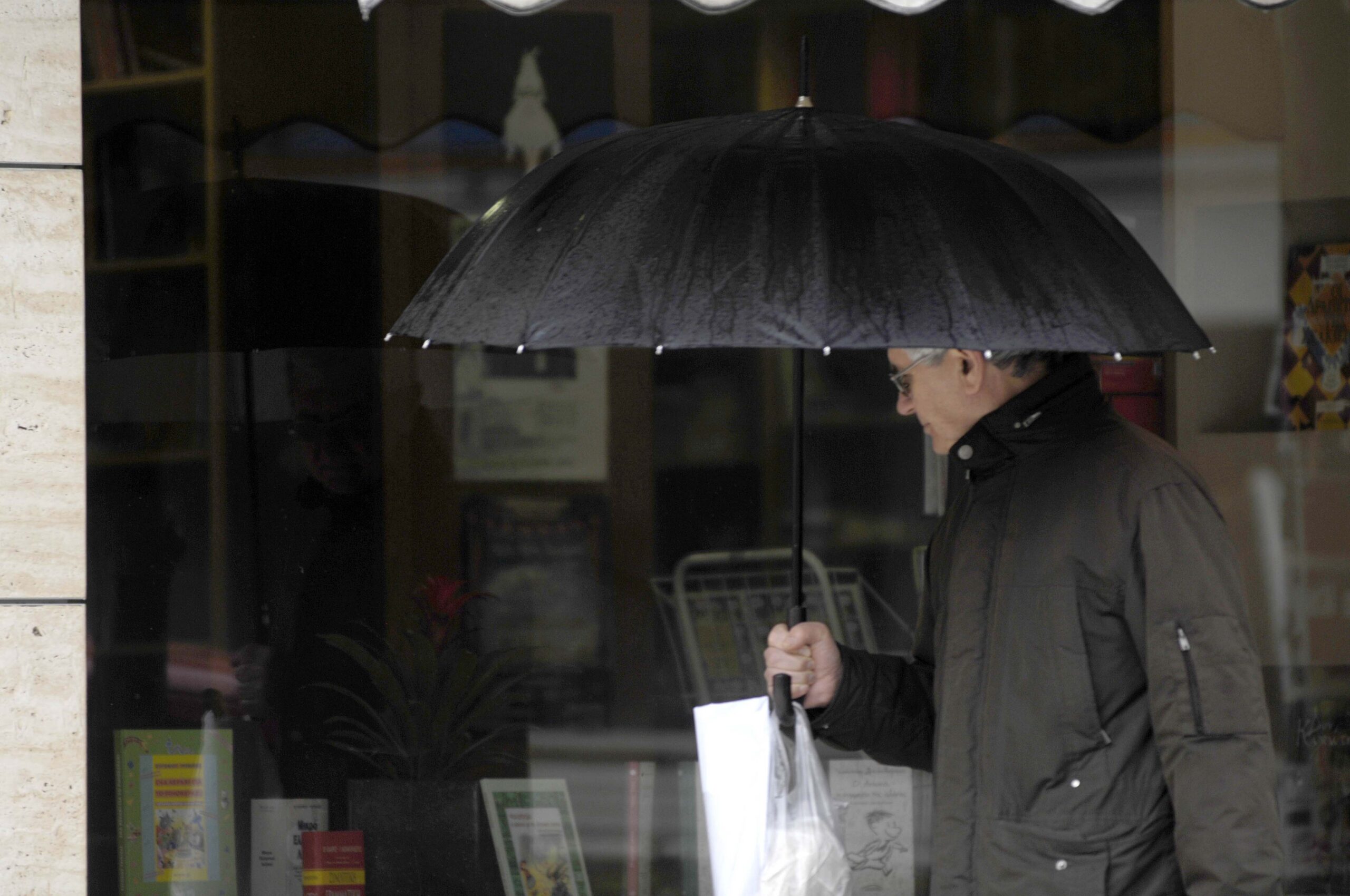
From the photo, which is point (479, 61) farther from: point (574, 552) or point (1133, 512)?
point (1133, 512)

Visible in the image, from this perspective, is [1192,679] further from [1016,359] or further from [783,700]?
[783,700]

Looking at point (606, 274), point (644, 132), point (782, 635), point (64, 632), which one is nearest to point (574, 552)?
point (64, 632)

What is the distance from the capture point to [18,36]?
3820mm

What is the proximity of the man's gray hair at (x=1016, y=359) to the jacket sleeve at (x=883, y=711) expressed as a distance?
0.54 m

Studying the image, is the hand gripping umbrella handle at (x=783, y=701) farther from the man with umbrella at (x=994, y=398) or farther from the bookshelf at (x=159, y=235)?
the bookshelf at (x=159, y=235)

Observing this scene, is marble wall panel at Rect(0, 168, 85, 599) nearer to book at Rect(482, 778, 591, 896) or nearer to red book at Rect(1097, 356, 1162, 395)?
book at Rect(482, 778, 591, 896)

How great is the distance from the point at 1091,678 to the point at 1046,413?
0.47 m

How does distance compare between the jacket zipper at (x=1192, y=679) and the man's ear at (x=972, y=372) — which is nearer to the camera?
the jacket zipper at (x=1192, y=679)

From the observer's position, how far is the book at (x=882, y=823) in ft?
14.9

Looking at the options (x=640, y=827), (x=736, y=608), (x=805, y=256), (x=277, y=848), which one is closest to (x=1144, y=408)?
(x=736, y=608)

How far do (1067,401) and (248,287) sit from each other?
2700 millimetres

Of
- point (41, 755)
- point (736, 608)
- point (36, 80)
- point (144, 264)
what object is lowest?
point (41, 755)

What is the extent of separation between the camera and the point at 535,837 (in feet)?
14.9

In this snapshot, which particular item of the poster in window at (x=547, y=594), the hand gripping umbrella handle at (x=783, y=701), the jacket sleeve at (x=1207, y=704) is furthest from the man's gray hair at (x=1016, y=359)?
the poster in window at (x=547, y=594)
